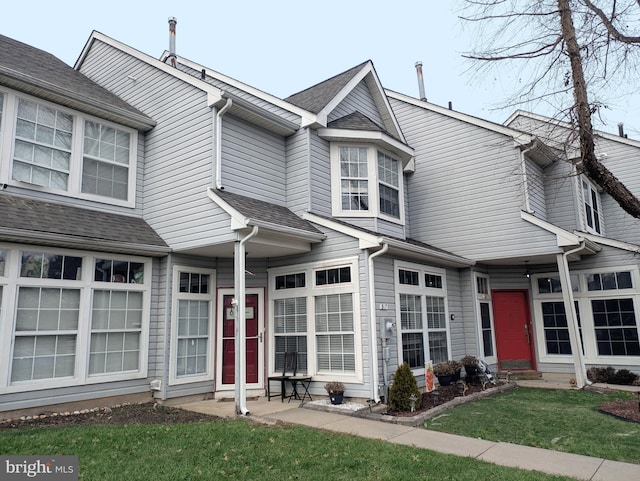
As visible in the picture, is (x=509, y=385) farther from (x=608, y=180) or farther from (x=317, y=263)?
(x=608, y=180)

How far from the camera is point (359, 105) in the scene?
443 inches

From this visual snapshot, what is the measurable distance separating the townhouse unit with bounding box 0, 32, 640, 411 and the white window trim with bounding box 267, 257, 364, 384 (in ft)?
0.10

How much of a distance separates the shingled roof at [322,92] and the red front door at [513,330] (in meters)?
6.65

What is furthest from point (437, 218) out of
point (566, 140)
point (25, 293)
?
point (25, 293)

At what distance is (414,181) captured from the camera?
1253 centimetres

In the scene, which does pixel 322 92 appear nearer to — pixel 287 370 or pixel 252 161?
pixel 252 161

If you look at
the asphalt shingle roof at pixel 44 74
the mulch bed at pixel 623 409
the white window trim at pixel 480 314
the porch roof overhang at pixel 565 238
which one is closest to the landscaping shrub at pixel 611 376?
the white window trim at pixel 480 314

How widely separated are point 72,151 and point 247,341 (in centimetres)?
489

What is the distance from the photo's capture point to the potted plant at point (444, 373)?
9211mm

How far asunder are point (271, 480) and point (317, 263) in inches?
185

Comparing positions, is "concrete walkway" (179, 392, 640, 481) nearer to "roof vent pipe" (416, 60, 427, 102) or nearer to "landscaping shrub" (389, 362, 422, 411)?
"landscaping shrub" (389, 362, 422, 411)

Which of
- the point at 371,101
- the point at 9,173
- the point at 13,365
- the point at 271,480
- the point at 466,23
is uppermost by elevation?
the point at 371,101

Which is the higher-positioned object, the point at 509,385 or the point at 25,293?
the point at 25,293

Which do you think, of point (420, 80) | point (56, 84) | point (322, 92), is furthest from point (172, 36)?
point (420, 80)
